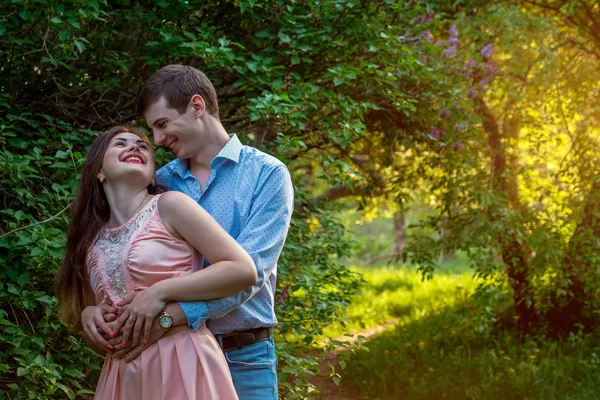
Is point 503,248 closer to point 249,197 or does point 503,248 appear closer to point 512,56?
point 512,56

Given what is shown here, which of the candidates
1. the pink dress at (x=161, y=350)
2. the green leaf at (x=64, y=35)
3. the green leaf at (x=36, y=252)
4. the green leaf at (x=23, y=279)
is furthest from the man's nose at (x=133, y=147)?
the green leaf at (x=64, y=35)

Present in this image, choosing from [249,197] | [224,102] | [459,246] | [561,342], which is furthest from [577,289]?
[249,197]

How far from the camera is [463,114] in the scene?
5094 mm

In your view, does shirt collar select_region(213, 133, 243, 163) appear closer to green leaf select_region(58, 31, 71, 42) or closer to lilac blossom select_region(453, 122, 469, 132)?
green leaf select_region(58, 31, 71, 42)

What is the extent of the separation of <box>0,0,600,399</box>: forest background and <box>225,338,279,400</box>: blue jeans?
3.34 feet

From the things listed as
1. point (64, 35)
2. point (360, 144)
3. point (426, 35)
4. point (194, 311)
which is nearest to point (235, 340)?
point (194, 311)

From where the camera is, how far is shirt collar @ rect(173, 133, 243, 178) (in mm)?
2160

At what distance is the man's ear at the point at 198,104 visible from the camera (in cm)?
212

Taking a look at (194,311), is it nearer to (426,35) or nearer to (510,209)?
(426,35)

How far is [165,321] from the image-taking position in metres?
1.90

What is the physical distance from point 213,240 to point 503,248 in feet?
13.8

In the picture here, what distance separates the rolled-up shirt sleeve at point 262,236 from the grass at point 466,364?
3.20 meters

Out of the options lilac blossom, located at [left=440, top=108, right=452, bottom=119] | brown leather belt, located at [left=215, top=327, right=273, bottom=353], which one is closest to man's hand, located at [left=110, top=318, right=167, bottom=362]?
brown leather belt, located at [left=215, top=327, right=273, bottom=353]

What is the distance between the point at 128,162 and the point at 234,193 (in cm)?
32
